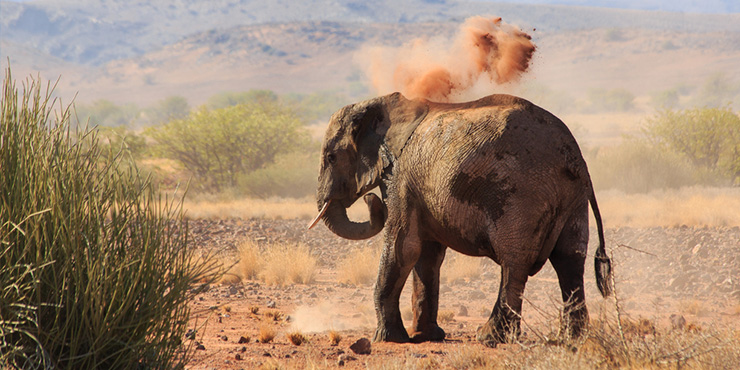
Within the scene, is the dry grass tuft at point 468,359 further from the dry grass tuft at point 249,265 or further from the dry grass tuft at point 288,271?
the dry grass tuft at point 249,265

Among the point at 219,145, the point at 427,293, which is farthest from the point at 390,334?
the point at 219,145

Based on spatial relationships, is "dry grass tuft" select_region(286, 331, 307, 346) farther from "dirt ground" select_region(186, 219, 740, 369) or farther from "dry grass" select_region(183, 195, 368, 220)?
"dry grass" select_region(183, 195, 368, 220)

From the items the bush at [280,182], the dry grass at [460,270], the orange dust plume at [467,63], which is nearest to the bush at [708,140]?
the bush at [280,182]

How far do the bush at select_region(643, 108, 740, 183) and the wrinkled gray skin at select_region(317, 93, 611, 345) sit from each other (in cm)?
2119

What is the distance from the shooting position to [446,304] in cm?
1047

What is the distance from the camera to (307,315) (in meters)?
9.43

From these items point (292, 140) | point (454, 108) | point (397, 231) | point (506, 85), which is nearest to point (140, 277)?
point (397, 231)

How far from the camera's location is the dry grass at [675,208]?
1564cm

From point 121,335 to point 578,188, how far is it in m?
3.67

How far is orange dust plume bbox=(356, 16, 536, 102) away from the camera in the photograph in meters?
6.93

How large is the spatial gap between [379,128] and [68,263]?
345cm

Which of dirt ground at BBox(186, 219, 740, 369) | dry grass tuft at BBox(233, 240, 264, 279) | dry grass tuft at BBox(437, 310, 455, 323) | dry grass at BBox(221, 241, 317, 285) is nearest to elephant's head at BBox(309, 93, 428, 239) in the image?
dirt ground at BBox(186, 219, 740, 369)

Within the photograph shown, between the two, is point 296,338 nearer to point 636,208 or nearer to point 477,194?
point 477,194

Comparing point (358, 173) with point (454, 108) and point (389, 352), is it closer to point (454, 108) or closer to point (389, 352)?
point (454, 108)
